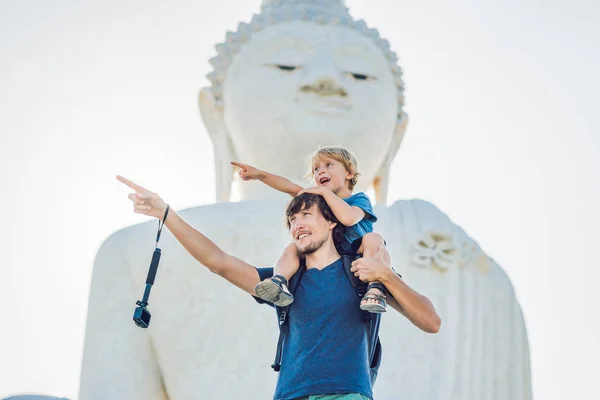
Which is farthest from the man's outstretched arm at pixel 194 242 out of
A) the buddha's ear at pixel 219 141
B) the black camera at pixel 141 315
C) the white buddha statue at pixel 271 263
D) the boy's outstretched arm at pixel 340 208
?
the buddha's ear at pixel 219 141

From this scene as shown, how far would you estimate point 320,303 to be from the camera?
489 centimetres

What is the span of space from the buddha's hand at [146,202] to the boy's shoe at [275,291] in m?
0.49

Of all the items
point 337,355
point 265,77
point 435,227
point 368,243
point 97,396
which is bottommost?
point 337,355

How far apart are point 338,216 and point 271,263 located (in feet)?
12.0

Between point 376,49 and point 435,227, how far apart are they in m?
1.64

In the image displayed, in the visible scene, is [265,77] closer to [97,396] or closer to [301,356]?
[97,396]

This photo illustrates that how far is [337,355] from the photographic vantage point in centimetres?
477

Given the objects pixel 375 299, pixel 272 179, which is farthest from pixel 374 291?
pixel 272 179

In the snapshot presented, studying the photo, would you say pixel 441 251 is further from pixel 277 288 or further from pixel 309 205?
pixel 277 288

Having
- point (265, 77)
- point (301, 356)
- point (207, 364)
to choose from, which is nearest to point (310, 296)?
point (301, 356)

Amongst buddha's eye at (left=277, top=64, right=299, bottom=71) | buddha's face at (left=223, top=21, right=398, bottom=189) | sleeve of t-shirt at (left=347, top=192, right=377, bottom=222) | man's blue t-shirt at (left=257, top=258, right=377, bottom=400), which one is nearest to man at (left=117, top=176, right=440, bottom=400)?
man's blue t-shirt at (left=257, top=258, right=377, bottom=400)

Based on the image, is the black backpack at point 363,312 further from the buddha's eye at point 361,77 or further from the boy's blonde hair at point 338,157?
the buddha's eye at point 361,77

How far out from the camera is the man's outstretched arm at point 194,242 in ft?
16.7

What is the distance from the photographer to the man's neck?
5.06 metres
